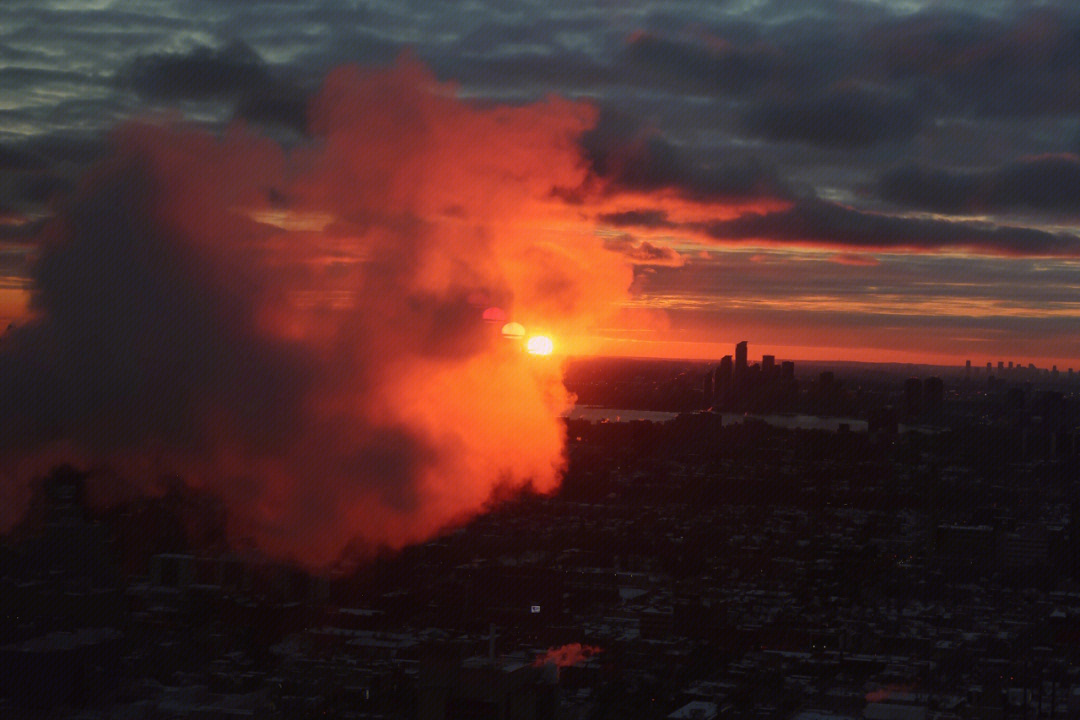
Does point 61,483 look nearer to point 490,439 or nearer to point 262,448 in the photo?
point 262,448

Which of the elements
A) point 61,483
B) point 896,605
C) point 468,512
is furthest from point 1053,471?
point 61,483

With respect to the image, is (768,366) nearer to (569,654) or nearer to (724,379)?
(724,379)

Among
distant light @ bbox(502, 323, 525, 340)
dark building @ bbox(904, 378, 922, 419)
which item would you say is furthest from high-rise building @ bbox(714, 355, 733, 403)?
distant light @ bbox(502, 323, 525, 340)

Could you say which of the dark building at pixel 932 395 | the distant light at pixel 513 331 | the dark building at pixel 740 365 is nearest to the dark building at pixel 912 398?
the dark building at pixel 932 395

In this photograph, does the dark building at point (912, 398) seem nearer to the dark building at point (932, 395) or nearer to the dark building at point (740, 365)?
the dark building at point (932, 395)

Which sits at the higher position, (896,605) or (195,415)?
(195,415)

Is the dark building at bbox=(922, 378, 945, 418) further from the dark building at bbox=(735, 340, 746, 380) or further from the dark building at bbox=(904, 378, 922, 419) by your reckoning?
the dark building at bbox=(735, 340, 746, 380)

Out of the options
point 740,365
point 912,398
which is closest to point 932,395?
point 912,398
